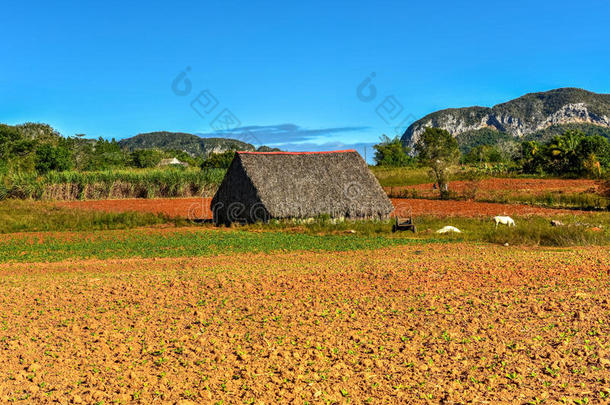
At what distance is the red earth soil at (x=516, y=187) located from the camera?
114 feet

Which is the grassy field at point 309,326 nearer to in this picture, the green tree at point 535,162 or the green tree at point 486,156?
the green tree at point 535,162

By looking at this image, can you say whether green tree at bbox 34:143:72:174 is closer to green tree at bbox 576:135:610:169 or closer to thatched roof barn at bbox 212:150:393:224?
thatched roof barn at bbox 212:150:393:224

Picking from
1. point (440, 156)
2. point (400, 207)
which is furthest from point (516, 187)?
point (400, 207)

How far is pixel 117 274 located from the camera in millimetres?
11922

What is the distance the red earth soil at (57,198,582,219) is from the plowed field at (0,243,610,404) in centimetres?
1411

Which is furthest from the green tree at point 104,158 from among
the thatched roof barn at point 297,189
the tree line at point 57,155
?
the thatched roof barn at point 297,189

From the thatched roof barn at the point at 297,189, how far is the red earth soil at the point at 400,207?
348 centimetres

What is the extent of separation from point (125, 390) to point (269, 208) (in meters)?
15.7

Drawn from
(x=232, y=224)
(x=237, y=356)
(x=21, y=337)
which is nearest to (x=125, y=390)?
(x=237, y=356)

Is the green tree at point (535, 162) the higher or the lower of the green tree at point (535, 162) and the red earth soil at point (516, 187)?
the higher

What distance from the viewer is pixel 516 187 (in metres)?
38.1

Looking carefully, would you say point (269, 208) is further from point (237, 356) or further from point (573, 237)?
point (237, 356)

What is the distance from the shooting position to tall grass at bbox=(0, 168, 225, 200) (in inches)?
1353

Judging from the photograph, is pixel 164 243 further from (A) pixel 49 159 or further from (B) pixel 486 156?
(B) pixel 486 156
